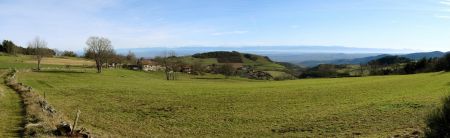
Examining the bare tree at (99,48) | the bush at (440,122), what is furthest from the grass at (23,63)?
the bush at (440,122)

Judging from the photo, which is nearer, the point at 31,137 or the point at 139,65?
the point at 31,137

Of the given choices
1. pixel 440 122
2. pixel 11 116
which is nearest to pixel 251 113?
pixel 11 116

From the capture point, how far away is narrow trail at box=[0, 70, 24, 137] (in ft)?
71.2

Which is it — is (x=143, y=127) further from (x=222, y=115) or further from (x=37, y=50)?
(x=37, y=50)

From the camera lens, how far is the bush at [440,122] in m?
14.8

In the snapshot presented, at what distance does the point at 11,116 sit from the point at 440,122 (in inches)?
986

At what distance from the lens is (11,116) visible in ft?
88.7

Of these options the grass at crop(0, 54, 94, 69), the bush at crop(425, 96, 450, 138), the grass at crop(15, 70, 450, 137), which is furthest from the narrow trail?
the grass at crop(0, 54, 94, 69)

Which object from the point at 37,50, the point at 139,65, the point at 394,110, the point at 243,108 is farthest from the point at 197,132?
the point at 139,65

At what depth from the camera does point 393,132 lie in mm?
24594

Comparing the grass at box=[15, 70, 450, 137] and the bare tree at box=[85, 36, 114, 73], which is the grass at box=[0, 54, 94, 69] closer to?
the bare tree at box=[85, 36, 114, 73]

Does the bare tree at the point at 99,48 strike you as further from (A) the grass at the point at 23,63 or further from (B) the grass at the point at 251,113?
(B) the grass at the point at 251,113

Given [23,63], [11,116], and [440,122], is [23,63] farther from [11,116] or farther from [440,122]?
→ [440,122]

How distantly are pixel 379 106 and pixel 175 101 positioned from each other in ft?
71.9
